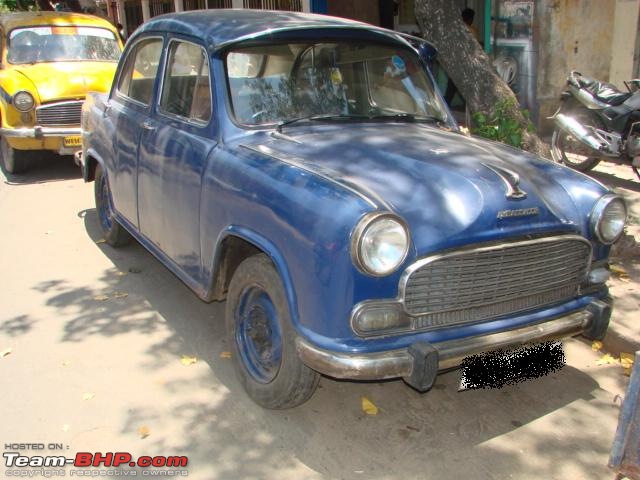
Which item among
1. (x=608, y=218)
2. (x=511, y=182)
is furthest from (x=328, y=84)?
(x=608, y=218)

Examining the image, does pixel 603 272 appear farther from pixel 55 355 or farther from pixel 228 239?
pixel 55 355

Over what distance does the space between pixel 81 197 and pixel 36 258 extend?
2.22 metres

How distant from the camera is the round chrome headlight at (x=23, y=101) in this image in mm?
8227

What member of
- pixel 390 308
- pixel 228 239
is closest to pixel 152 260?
pixel 228 239

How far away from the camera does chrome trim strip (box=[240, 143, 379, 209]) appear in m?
2.84

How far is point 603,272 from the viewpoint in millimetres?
3395

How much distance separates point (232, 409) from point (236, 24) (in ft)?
7.67

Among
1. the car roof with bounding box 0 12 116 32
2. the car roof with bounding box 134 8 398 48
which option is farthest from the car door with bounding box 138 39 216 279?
the car roof with bounding box 0 12 116 32

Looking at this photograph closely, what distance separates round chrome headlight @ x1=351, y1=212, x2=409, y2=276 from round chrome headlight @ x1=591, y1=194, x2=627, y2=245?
1182mm

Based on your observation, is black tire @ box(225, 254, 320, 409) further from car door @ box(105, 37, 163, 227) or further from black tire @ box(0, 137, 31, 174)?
black tire @ box(0, 137, 31, 174)

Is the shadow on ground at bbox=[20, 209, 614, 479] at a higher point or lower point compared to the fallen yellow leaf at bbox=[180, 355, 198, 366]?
lower

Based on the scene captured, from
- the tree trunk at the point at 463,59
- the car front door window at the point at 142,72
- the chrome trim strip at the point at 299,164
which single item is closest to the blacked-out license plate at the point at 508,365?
the chrome trim strip at the point at 299,164

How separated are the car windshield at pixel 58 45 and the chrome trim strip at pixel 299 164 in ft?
22.5

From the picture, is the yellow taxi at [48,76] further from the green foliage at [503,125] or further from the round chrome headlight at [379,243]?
the round chrome headlight at [379,243]
